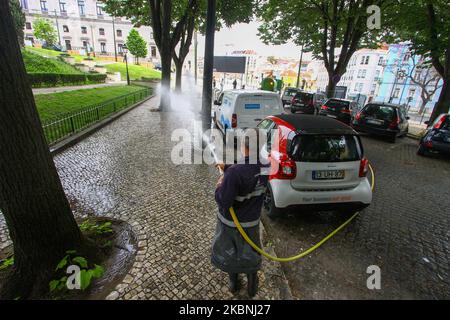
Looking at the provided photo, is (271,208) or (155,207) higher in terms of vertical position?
(271,208)

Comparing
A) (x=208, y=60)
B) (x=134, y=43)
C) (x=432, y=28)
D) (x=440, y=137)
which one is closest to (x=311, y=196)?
(x=208, y=60)

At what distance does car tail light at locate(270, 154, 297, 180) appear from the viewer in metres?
3.78

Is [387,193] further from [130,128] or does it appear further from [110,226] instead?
[130,128]

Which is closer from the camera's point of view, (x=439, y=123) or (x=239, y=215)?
(x=239, y=215)

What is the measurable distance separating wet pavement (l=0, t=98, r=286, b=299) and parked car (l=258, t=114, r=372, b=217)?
3.93ft

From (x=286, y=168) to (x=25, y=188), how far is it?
11.1 feet

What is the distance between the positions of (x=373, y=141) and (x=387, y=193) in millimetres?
6444

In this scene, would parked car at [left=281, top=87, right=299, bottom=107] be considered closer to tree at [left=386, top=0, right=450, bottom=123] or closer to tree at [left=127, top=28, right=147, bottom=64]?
tree at [left=386, top=0, right=450, bottom=123]

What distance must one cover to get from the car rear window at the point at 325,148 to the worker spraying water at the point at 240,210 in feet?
5.25

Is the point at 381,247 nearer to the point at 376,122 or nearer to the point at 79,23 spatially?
the point at 376,122

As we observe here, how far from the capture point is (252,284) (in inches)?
105

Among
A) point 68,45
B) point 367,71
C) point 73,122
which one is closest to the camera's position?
point 73,122

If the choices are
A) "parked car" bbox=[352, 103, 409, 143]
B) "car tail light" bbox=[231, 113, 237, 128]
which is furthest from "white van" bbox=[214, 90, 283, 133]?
"parked car" bbox=[352, 103, 409, 143]
